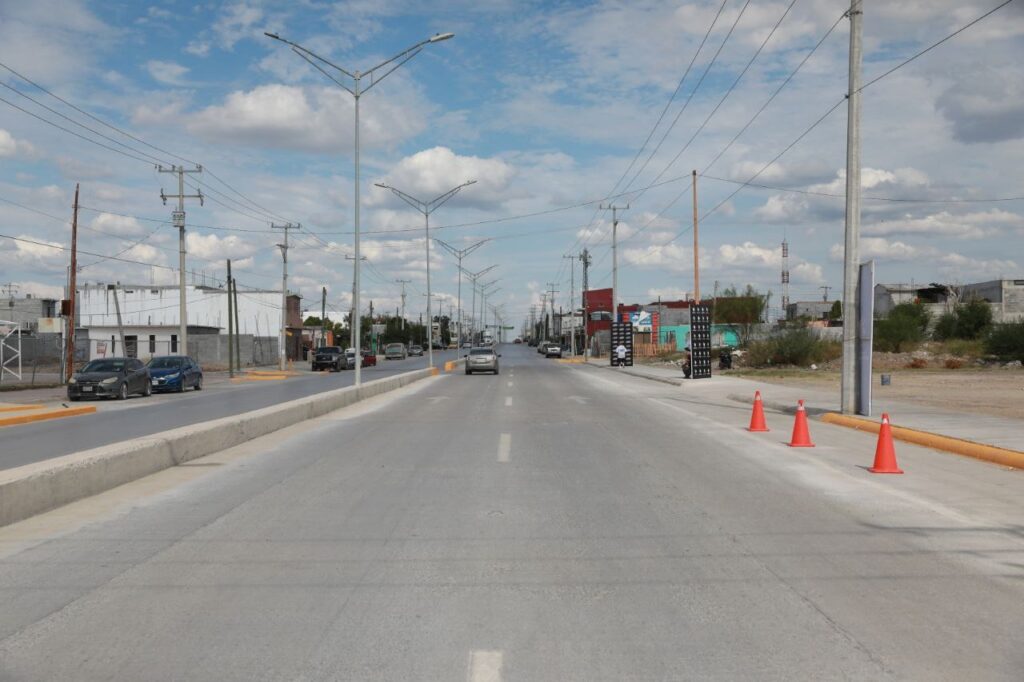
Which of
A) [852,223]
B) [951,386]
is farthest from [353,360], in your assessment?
[852,223]

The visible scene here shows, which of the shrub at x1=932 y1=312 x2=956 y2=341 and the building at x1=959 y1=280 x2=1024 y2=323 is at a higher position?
the building at x1=959 y1=280 x2=1024 y2=323

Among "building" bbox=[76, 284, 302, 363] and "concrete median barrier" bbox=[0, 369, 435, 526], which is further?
"building" bbox=[76, 284, 302, 363]

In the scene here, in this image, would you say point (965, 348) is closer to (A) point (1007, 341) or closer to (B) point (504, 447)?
(A) point (1007, 341)

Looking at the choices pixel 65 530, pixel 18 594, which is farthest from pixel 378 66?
pixel 18 594

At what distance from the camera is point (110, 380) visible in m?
30.6

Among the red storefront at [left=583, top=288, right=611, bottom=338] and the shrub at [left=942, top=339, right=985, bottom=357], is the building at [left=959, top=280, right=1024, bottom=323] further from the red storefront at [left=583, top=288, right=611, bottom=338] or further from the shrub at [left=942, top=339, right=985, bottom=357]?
the red storefront at [left=583, top=288, right=611, bottom=338]

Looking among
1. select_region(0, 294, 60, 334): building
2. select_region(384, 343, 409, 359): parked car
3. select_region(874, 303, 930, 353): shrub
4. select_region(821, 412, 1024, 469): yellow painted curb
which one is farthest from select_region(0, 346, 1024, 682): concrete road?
select_region(384, 343, 409, 359): parked car

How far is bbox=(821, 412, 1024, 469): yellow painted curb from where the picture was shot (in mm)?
12203

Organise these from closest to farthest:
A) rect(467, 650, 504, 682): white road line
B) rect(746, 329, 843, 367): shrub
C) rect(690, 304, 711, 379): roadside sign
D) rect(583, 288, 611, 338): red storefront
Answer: rect(467, 650, 504, 682): white road line, rect(690, 304, 711, 379): roadside sign, rect(746, 329, 843, 367): shrub, rect(583, 288, 611, 338): red storefront

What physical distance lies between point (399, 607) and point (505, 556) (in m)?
1.48

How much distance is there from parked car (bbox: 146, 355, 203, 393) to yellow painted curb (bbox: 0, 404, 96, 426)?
939 cm

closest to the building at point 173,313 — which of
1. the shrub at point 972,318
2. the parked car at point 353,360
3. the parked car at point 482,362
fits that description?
the parked car at point 353,360

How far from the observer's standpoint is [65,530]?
792cm

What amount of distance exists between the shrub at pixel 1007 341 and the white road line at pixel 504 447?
129ft
